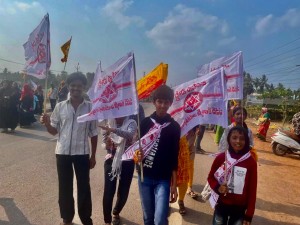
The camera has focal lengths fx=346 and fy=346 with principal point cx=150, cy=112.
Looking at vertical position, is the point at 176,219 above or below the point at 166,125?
below

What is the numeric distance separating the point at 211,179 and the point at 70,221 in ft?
5.96

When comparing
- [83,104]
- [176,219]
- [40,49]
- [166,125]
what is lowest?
[176,219]

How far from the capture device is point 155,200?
3.41 metres

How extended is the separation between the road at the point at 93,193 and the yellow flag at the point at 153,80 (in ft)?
5.81

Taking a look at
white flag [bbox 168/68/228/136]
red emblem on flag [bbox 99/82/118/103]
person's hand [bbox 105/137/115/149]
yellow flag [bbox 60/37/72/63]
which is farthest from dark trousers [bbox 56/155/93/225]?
yellow flag [bbox 60/37/72/63]

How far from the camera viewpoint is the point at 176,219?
16.1 feet

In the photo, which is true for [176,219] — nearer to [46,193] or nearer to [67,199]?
[67,199]

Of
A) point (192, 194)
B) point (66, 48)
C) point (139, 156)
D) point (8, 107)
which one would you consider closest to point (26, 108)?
point (8, 107)

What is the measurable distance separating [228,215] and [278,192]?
3801 millimetres

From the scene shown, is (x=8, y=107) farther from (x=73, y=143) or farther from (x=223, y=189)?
(x=223, y=189)

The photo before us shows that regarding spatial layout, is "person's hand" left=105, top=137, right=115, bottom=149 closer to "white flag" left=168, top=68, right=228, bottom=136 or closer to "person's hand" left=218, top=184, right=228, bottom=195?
"white flag" left=168, top=68, right=228, bottom=136

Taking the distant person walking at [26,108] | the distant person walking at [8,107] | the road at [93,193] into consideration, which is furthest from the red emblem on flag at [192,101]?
the distant person walking at [26,108]

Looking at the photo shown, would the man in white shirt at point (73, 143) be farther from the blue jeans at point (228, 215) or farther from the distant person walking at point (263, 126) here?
the distant person walking at point (263, 126)

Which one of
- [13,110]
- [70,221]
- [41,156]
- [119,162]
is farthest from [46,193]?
[13,110]
